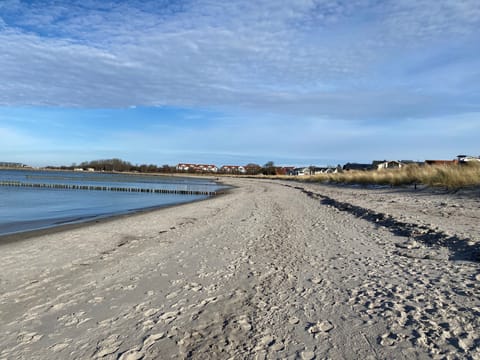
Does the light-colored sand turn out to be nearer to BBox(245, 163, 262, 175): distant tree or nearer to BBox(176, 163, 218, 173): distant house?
BBox(245, 163, 262, 175): distant tree

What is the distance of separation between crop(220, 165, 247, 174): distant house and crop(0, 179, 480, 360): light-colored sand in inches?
5855

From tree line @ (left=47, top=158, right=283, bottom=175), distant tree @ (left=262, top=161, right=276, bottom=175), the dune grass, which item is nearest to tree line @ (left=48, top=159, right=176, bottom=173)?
tree line @ (left=47, top=158, right=283, bottom=175)

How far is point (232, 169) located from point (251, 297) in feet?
537

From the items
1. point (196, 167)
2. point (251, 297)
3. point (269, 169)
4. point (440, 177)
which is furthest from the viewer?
point (196, 167)

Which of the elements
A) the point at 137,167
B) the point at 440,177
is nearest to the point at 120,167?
the point at 137,167

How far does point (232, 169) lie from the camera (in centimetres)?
16800

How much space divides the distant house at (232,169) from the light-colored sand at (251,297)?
149 m

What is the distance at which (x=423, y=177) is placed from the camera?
811 inches

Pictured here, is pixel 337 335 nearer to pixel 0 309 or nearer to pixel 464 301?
pixel 464 301

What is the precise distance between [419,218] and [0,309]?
10458 mm

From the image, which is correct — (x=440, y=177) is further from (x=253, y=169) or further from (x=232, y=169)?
(x=232, y=169)

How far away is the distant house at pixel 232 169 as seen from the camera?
160m

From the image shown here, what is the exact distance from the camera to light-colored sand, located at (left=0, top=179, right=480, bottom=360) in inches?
129

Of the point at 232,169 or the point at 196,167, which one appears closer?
the point at 232,169
